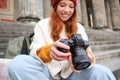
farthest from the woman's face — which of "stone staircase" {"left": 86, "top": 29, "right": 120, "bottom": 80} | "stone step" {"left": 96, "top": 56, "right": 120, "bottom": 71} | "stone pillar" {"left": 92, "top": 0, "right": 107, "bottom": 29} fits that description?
"stone pillar" {"left": 92, "top": 0, "right": 107, "bottom": 29}

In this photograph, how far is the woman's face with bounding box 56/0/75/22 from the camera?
195cm

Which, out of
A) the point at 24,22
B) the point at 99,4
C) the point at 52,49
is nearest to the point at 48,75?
the point at 52,49

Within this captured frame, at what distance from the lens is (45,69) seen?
181cm

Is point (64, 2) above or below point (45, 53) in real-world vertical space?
above

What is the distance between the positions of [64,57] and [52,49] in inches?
3.8

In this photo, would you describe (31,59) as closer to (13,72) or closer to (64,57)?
(13,72)

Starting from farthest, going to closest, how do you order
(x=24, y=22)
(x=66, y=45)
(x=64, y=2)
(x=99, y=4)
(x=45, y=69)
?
(x=99, y=4) → (x=24, y=22) → (x=64, y=2) → (x=45, y=69) → (x=66, y=45)

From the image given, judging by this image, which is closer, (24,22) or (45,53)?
(45,53)

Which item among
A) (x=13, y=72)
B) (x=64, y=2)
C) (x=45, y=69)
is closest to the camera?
(x=13, y=72)

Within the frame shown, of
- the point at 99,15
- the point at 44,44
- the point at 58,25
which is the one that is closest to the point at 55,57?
the point at 44,44

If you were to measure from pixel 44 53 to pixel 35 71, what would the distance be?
0.13 meters

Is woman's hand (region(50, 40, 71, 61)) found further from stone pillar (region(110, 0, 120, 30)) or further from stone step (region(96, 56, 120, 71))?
stone pillar (region(110, 0, 120, 30))

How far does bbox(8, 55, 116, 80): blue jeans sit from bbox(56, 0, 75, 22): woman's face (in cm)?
44

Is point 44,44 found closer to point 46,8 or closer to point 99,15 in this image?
point 46,8
